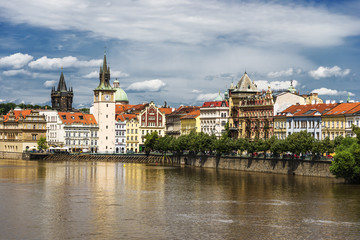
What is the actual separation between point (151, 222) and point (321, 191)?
90.3ft

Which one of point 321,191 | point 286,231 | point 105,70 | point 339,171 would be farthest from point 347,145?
point 105,70

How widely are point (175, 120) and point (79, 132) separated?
82.5ft

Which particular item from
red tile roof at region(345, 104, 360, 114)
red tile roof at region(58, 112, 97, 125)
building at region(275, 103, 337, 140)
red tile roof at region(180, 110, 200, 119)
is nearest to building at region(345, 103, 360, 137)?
red tile roof at region(345, 104, 360, 114)

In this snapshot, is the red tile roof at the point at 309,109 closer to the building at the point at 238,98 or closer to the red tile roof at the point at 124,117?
the building at the point at 238,98

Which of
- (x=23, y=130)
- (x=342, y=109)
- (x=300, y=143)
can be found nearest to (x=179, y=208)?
(x=300, y=143)

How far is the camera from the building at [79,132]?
606ft

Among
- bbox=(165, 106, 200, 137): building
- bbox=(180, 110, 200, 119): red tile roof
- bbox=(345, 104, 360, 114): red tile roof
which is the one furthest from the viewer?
bbox=(165, 106, 200, 137): building

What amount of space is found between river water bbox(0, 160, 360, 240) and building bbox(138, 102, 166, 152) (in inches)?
3713

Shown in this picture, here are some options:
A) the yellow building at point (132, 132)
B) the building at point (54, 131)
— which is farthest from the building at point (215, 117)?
the building at point (54, 131)

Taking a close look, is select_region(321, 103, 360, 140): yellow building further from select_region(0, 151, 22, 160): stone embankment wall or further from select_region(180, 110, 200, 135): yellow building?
select_region(0, 151, 22, 160): stone embankment wall

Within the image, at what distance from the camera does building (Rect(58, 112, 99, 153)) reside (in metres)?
185

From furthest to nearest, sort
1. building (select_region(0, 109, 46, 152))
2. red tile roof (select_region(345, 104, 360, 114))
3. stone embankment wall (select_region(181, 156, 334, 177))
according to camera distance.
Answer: building (select_region(0, 109, 46, 152)), red tile roof (select_region(345, 104, 360, 114)), stone embankment wall (select_region(181, 156, 334, 177))

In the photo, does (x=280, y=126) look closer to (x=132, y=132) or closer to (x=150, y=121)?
(x=150, y=121)

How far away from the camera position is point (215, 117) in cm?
16500
